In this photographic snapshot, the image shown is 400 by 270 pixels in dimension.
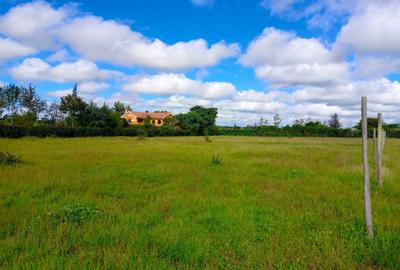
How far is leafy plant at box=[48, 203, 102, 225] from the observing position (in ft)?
17.8

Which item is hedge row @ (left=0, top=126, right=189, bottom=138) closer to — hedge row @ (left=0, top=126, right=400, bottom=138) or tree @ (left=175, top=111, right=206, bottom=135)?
hedge row @ (left=0, top=126, right=400, bottom=138)

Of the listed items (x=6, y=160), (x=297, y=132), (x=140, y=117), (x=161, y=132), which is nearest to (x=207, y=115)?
(x=161, y=132)

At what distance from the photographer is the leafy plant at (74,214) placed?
542 cm

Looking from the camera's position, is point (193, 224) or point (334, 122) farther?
point (334, 122)

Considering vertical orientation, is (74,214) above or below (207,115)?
below

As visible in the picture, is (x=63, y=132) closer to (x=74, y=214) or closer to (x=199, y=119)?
(x=74, y=214)

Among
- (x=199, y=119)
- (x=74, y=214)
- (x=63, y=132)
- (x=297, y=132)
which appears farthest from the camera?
(x=199, y=119)

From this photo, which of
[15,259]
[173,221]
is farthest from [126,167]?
[15,259]

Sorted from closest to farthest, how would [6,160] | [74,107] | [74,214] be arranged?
[74,214], [6,160], [74,107]

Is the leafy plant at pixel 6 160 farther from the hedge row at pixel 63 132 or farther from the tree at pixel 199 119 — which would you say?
the tree at pixel 199 119

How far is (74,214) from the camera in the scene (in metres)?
5.64

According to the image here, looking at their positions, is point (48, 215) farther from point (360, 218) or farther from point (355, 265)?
point (360, 218)

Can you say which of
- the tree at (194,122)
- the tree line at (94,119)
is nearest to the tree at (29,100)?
the tree line at (94,119)

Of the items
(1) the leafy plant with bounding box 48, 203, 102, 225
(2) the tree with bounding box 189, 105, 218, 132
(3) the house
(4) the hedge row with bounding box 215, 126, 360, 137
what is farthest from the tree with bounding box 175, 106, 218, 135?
(1) the leafy plant with bounding box 48, 203, 102, 225
